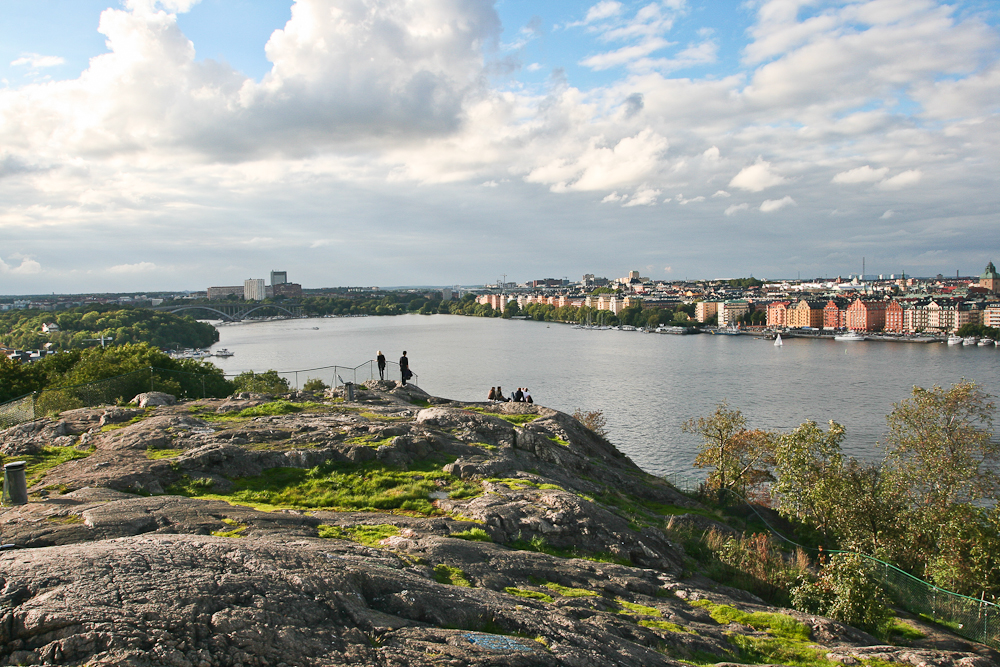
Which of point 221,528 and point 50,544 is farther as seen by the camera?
point 221,528

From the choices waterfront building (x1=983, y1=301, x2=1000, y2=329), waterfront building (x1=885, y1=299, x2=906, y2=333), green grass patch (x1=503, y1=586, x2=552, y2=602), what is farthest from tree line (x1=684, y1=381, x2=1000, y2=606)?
waterfront building (x1=885, y1=299, x2=906, y2=333)

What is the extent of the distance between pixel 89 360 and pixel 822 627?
108ft

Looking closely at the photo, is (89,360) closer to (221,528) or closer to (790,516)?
(221,528)

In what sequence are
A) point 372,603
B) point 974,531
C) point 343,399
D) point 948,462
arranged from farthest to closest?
point 948,462 → point 343,399 → point 974,531 → point 372,603

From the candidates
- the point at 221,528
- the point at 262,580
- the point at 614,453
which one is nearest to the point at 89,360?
the point at 614,453

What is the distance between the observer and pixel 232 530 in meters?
7.31

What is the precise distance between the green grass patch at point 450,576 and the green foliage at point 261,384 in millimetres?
20953

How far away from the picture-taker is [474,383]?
58.6 metres

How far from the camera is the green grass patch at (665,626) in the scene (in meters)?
6.95

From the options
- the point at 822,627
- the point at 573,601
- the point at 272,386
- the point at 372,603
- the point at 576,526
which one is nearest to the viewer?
the point at 372,603

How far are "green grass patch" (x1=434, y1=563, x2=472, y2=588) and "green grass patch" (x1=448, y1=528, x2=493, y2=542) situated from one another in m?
1.38

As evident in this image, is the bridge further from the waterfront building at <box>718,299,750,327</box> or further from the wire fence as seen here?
the wire fence

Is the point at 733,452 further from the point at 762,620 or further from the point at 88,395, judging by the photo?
the point at 88,395

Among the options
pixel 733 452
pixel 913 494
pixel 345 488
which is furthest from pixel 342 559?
pixel 733 452
